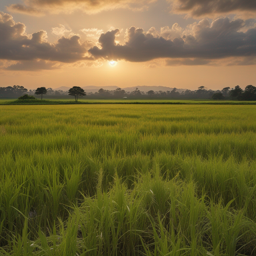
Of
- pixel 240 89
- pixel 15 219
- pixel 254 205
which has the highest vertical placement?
pixel 240 89

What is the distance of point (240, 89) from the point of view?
85.1 meters

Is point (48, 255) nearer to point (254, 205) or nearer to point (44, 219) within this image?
point (44, 219)

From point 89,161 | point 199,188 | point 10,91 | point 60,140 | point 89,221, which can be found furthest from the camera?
point 10,91

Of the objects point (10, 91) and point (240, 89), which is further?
point (10, 91)

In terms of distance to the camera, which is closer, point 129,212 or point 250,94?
point 129,212

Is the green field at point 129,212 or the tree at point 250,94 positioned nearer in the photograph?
the green field at point 129,212

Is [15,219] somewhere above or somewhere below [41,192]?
below

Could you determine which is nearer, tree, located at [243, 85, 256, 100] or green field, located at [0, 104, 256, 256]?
green field, located at [0, 104, 256, 256]

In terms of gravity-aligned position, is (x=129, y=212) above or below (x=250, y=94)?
below

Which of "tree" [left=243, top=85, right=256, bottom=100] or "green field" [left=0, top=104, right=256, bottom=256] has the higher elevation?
"tree" [left=243, top=85, right=256, bottom=100]

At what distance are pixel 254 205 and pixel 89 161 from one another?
1.49 m

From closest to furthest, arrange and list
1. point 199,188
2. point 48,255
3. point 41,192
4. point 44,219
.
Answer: point 48,255
point 44,219
point 41,192
point 199,188

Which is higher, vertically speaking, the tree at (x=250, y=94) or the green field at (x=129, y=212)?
the tree at (x=250, y=94)

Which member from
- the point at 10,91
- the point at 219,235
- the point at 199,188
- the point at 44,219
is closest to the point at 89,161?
the point at 44,219
